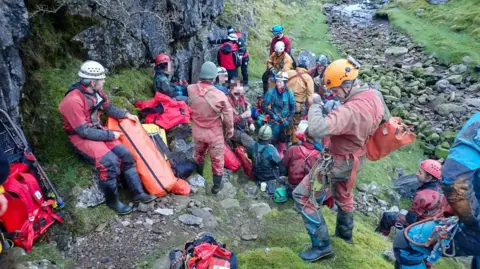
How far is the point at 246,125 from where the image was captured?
1140cm

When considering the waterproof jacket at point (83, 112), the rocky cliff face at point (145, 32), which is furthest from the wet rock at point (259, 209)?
the rocky cliff face at point (145, 32)

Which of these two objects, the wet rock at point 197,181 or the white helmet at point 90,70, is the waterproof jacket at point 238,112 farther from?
the white helmet at point 90,70

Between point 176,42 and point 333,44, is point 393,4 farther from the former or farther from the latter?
point 176,42

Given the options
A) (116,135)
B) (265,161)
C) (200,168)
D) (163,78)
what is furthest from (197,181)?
(163,78)

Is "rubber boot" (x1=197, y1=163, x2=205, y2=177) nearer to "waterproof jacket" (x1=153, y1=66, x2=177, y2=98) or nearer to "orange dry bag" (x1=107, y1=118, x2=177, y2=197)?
"orange dry bag" (x1=107, y1=118, x2=177, y2=197)

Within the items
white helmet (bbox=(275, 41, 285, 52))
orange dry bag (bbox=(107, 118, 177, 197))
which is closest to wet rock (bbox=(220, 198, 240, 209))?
orange dry bag (bbox=(107, 118, 177, 197))

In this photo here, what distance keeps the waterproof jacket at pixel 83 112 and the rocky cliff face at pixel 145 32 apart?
290cm

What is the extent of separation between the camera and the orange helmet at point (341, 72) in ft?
17.2

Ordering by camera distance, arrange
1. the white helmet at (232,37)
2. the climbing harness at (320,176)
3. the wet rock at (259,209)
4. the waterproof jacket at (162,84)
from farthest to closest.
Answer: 1. the white helmet at (232,37)
2. the waterproof jacket at (162,84)
3. the wet rock at (259,209)
4. the climbing harness at (320,176)

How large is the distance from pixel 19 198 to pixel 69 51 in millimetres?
4485

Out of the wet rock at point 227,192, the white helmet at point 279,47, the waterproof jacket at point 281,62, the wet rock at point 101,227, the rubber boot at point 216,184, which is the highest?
the white helmet at point 279,47

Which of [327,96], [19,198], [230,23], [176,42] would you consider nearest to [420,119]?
[327,96]

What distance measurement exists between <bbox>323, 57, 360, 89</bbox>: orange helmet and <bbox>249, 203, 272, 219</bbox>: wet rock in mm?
3661

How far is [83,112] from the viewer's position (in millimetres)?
6859
